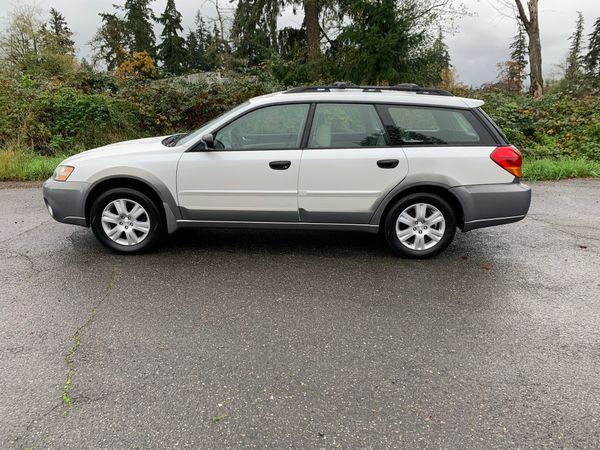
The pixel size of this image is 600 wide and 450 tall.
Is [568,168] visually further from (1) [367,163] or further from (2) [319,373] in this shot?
(2) [319,373]

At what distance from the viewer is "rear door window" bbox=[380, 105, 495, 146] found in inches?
176

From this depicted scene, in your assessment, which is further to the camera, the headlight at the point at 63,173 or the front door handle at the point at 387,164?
the headlight at the point at 63,173

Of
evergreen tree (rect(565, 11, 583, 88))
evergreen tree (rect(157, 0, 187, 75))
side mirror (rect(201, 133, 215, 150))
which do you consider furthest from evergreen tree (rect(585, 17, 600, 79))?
side mirror (rect(201, 133, 215, 150))

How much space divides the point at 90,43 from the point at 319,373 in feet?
135

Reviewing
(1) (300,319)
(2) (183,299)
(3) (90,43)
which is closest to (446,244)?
(1) (300,319)

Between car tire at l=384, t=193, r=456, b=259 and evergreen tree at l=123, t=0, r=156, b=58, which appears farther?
evergreen tree at l=123, t=0, r=156, b=58

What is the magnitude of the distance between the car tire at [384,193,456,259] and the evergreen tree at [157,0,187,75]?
4589 centimetres

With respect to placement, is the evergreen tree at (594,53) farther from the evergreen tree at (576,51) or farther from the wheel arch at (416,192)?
the wheel arch at (416,192)

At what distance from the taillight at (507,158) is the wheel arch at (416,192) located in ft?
1.78

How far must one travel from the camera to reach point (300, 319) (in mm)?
3377

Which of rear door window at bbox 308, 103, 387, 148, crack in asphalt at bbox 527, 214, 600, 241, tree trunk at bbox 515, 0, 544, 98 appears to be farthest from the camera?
tree trunk at bbox 515, 0, 544, 98

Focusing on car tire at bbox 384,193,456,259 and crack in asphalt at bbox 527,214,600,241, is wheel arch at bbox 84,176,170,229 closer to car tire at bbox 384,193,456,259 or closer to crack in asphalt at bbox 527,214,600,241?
car tire at bbox 384,193,456,259

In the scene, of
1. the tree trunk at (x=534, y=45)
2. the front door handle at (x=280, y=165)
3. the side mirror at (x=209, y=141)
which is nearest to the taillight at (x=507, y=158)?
the front door handle at (x=280, y=165)

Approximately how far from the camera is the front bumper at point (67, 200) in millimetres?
4539
